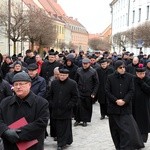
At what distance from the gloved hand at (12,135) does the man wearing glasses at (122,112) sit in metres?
3.72

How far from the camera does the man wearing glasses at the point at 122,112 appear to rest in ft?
26.7

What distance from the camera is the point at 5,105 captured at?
5090 millimetres

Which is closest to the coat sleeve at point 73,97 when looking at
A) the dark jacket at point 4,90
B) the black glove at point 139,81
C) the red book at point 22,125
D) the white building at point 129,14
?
the black glove at point 139,81

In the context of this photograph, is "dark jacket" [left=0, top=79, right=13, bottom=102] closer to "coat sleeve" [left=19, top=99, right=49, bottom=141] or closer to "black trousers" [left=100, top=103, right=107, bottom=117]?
"coat sleeve" [left=19, top=99, right=49, bottom=141]

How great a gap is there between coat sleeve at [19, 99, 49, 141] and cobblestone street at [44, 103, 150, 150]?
4086mm

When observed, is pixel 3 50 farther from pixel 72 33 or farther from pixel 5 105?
pixel 72 33

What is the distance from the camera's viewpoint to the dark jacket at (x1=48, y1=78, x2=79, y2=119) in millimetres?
8945

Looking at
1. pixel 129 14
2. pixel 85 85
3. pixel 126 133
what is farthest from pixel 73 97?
pixel 129 14

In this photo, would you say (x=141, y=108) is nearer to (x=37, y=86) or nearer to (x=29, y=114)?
(x=37, y=86)

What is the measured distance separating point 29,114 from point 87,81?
6914 millimetres

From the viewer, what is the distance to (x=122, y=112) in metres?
8.23

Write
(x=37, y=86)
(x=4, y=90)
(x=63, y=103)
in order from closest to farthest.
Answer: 1. (x=4, y=90)
2. (x=37, y=86)
3. (x=63, y=103)

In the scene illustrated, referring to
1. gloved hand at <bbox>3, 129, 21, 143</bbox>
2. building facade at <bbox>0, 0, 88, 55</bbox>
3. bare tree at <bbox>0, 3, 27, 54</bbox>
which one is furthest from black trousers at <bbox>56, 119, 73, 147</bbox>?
building facade at <bbox>0, 0, 88, 55</bbox>

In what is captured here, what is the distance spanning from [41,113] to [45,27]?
37.5 metres
